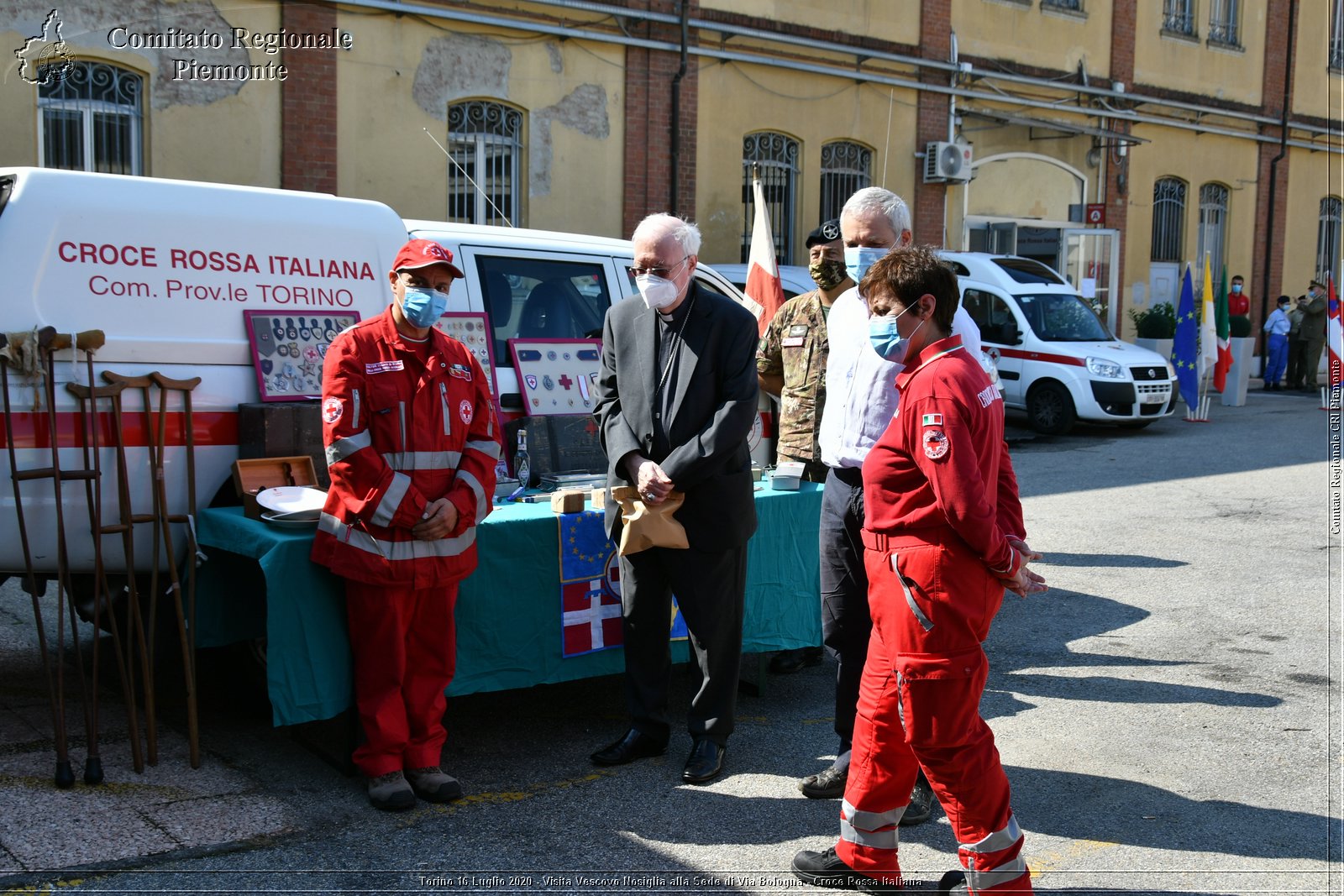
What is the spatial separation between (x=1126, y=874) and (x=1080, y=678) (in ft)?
7.57

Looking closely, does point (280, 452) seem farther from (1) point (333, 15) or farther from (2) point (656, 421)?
(1) point (333, 15)

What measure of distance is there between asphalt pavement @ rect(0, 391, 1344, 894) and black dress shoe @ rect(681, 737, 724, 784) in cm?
8

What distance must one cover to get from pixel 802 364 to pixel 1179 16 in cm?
2231

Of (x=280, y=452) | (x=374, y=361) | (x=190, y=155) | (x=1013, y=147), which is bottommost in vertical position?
(x=280, y=452)

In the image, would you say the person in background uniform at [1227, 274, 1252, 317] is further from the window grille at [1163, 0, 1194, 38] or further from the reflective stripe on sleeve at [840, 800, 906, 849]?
the reflective stripe on sleeve at [840, 800, 906, 849]

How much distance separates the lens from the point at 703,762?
4883 millimetres

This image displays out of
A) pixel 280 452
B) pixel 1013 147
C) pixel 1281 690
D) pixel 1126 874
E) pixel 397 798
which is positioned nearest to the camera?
pixel 1126 874

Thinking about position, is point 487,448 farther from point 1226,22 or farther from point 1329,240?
point 1329,240

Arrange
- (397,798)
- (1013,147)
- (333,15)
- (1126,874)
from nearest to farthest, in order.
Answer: (1126,874) < (397,798) < (333,15) < (1013,147)

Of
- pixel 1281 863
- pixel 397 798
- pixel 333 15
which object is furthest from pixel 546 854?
pixel 333 15

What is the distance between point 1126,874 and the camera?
416 cm

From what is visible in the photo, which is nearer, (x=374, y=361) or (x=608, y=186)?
(x=374, y=361)

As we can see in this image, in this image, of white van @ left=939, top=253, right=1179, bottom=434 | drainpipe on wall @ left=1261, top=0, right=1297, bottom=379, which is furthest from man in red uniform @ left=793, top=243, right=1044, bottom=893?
drainpipe on wall @ left=1261, top=0, right=1297, bottom=379

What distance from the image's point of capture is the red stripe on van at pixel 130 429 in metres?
4.73
